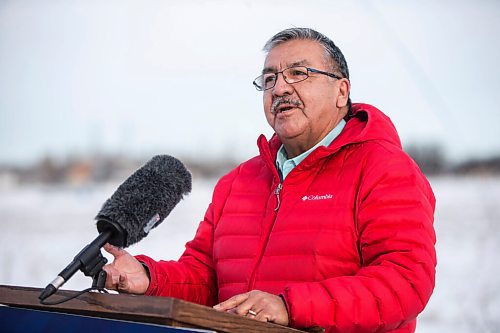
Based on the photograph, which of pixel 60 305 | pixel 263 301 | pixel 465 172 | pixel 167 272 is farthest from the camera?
pixel 465 172

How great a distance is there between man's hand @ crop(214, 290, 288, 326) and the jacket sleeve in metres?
0.03

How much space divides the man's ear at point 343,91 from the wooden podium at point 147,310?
871mm

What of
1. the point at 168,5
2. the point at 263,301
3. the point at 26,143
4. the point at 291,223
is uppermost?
the point at 168,5

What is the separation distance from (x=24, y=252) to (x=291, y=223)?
2.67 meters

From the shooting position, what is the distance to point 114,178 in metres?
4.36

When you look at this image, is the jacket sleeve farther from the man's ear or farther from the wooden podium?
the man's ear

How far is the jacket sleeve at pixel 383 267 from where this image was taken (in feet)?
5.03

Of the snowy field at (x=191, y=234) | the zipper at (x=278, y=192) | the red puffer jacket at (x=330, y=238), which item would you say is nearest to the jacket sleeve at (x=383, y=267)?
the red puffer jacket at (x=330, y=238)

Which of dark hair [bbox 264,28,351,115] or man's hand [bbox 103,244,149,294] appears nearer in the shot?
man's hand [bbox 103,244,149,294]

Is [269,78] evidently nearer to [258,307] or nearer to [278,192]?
[278,192]

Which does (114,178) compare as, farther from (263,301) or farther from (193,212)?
(263,301)

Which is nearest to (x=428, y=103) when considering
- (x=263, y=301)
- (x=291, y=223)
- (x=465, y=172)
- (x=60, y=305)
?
(x=465, y=172)

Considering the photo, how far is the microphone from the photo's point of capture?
1377 mm

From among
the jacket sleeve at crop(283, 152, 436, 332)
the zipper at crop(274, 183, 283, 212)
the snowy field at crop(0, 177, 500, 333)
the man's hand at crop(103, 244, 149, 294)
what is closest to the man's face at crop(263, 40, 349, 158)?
the zipper at crop(274, 183, 283, 212)
